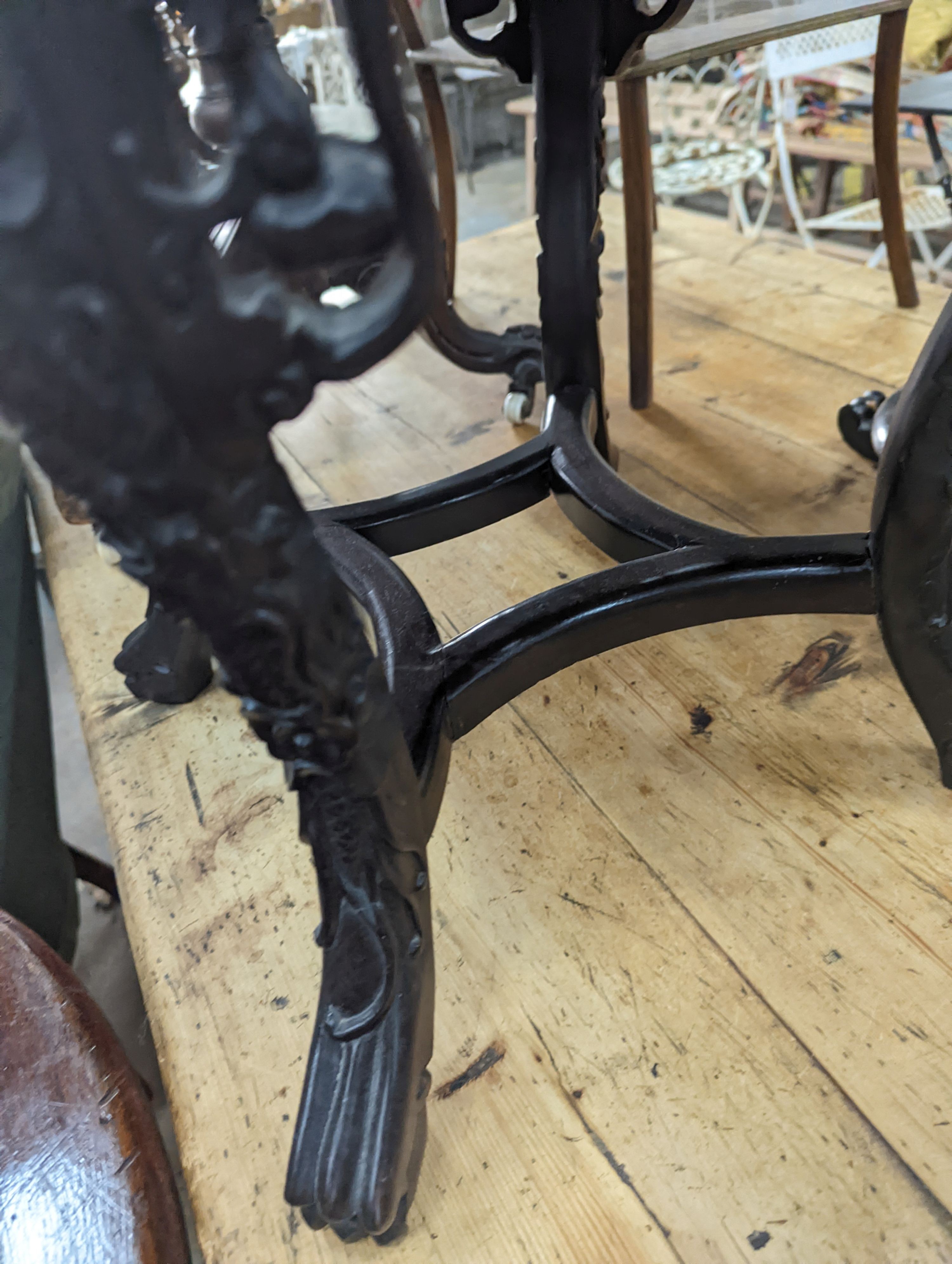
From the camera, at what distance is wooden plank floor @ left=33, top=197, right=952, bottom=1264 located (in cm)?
49

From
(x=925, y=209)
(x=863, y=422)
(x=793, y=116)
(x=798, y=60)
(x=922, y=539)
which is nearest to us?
(x=922, y=539)

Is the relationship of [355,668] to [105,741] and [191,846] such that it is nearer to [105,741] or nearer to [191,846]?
[191,846]

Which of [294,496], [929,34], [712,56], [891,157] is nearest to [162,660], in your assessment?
[294,496]

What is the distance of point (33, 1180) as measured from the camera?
19.3 inches

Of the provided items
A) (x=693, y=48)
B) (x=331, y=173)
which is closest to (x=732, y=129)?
(x=693, y=48)

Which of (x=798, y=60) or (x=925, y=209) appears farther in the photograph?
(x=798, y=60)

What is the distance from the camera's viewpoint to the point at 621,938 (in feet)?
2.01

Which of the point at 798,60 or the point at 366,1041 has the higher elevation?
the point at 798,60

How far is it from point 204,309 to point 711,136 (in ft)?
11.0

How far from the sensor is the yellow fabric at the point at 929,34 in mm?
2367

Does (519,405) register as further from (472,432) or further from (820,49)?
(820,49)

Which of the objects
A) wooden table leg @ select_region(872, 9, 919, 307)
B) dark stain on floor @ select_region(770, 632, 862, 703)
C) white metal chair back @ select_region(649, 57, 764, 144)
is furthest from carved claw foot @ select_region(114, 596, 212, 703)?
white metal chair back @ select_region(649, 57, 764, 144)

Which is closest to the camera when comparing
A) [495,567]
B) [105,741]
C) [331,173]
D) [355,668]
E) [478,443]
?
[331,173]

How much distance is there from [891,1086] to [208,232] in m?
0.56
